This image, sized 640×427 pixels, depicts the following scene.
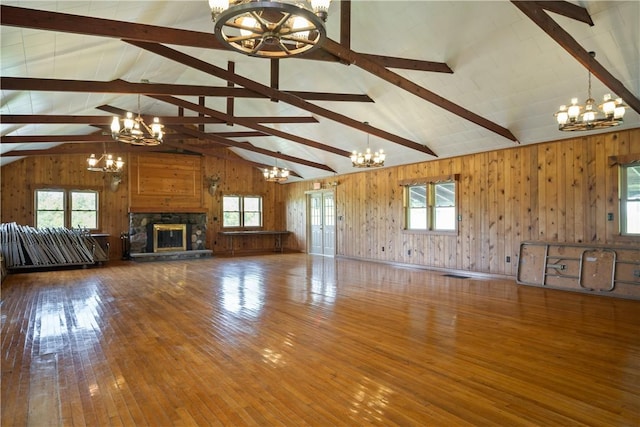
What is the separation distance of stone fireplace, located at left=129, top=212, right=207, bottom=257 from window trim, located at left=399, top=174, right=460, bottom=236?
21.8 ft

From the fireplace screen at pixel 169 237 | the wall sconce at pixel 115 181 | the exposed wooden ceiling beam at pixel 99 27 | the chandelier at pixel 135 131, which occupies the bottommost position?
the fireplace screen at pixel 169 237

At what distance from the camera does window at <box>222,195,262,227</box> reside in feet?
43.9

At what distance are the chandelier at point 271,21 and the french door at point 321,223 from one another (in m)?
9.25

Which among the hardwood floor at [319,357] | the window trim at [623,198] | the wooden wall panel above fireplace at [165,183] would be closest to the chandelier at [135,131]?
the hardwood floor at [319,357]

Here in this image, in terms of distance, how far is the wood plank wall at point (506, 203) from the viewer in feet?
20.3

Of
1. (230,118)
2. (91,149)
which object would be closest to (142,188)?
(91,149)

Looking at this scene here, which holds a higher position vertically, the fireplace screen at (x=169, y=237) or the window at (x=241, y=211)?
the window at (x=241, y=211)

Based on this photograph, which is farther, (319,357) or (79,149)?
(79,149)

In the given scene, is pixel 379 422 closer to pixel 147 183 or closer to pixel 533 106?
pixel 533 106

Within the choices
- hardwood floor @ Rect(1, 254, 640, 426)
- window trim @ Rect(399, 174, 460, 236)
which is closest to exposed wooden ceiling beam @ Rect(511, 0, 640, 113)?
hardwood floor @ Rect(1, 254, 640, 426)

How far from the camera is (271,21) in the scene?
265 centimetres

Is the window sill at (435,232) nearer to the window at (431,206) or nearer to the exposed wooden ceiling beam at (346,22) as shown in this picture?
the window at (431,206)

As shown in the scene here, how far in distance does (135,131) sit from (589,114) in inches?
262

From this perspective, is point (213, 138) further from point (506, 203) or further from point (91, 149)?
point (506, 203)
